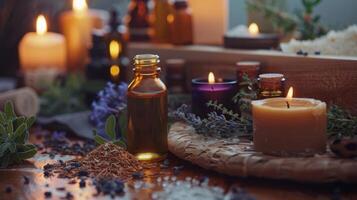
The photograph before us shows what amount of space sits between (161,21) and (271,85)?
517 mm

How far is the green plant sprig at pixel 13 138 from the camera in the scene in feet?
2.93

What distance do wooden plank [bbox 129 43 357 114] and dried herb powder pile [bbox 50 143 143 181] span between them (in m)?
0.31

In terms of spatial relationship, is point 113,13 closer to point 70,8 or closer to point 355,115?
point 70,8

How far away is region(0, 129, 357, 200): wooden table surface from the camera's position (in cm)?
75

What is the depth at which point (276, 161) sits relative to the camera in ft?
2.51

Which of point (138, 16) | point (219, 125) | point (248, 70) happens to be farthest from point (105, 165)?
point (138, 16)

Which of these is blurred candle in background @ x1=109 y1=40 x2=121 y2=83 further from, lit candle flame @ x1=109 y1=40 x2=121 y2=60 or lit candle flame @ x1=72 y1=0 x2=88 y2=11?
lit candle flame @ x1=72 y1=0 x2=88 y2=11

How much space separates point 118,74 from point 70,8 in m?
0.58

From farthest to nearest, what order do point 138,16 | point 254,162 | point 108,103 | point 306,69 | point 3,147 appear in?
point 138,16 → point 108,103 → point 306,69 → point 3,147 → point 254,162

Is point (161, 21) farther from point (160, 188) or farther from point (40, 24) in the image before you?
point (160, 188)

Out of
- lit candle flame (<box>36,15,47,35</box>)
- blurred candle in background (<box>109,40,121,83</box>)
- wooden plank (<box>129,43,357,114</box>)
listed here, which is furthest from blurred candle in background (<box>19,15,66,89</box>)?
wooden plank (<box>129,43,357,114</box>)

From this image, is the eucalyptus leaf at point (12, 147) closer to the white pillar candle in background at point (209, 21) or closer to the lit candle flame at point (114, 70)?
the lit candle flame at point (114, 70)

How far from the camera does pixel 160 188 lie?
2.58 feet

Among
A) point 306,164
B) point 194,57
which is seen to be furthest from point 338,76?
point 194,57
